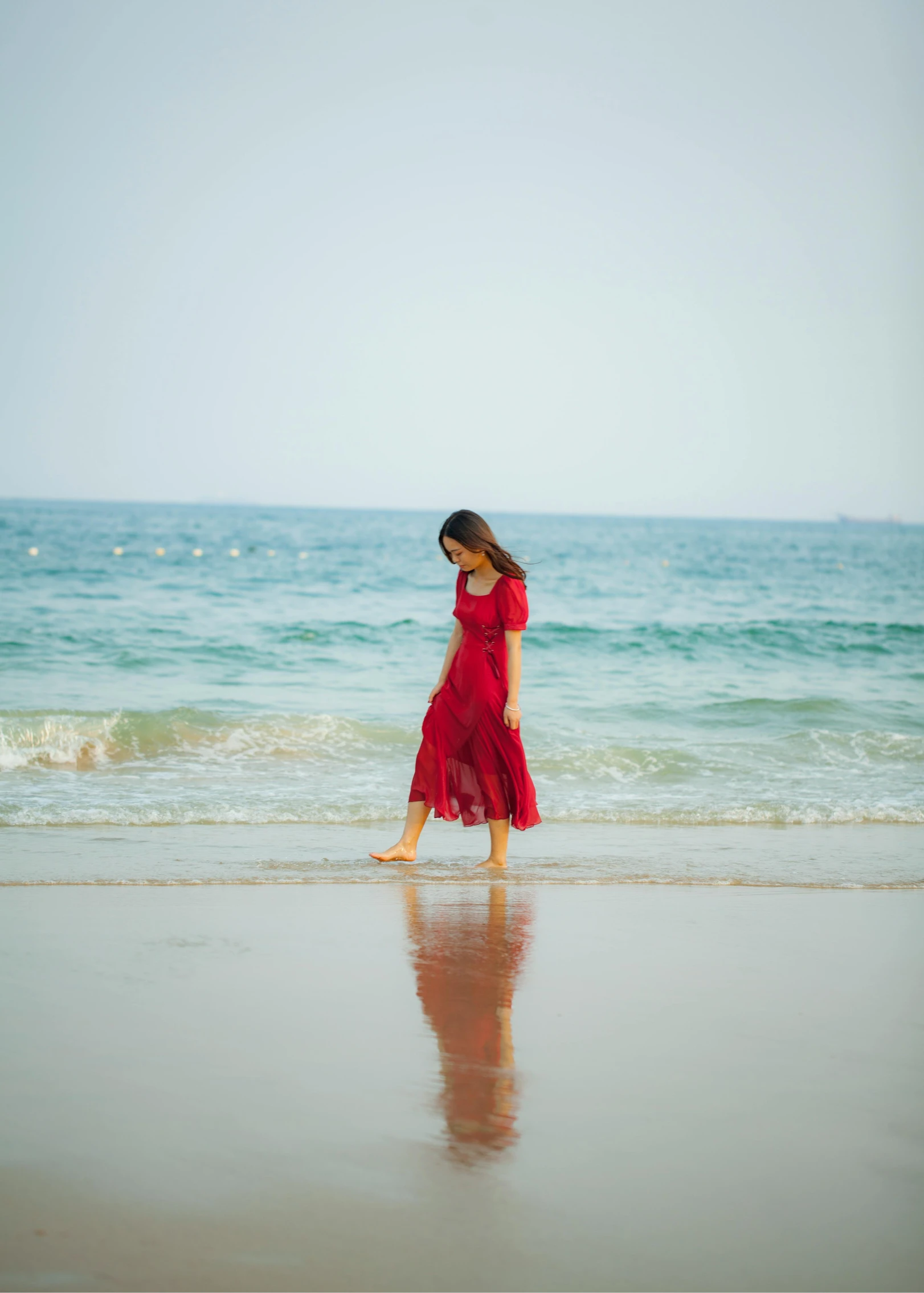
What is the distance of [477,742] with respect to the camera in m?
5.60

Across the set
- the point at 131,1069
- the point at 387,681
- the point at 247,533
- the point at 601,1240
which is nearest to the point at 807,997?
the point at 601,1240

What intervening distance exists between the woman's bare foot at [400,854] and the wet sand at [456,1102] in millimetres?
1040

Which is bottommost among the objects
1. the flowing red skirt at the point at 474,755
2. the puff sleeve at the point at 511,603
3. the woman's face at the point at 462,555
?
the flowing red skirt at the point at 474,755

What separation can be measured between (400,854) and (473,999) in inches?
80.8

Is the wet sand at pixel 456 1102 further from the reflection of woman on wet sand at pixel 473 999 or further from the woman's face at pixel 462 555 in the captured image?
the woman's face at pixel 462 555

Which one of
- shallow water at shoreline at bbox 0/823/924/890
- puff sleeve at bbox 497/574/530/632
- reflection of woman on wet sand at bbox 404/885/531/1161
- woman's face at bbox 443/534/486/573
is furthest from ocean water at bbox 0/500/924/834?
reflection of woman on wet sand at bbox 404/885/531/1161

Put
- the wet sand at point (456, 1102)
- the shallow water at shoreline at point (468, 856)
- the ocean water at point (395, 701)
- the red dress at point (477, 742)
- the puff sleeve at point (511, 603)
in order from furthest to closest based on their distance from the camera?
the ocean water at point (395, 701) < the red dress at point (477, 742) < the puff sleeve at point (511, 603) < the shallow water at shoreline at point (468, 856) < the wet sand at point (456, 1102)

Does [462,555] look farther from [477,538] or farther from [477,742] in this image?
[477,742]

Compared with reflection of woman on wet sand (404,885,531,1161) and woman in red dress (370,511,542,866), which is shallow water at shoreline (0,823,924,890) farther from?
reflection of woman on wet sand (404,885,531,1161)

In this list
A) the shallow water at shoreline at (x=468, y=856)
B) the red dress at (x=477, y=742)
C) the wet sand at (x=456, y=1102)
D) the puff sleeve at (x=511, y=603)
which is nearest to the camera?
the wet sand at (x=456, y=1102)

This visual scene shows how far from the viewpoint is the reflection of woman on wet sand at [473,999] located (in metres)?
2.74

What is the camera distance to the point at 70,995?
3.52m

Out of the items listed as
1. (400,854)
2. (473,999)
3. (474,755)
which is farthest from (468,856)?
(473,999)

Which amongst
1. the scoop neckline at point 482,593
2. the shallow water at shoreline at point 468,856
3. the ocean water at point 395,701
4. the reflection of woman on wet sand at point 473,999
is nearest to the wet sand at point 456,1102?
the reflection of woman on wet sand at point 473,999
